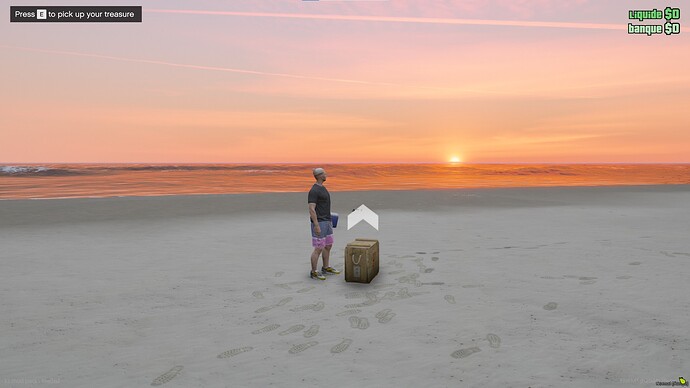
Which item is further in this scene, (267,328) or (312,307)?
(312,307)

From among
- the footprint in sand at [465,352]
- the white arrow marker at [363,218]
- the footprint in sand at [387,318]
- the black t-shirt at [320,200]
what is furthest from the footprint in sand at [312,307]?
the white arrow marker at [363,218]

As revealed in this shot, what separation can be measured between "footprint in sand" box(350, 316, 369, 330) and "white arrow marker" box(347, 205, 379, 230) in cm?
898

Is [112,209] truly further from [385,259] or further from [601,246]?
[601,246]

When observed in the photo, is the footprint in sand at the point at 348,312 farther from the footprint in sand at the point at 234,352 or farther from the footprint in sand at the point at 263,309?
the footprint in sand at the point at 234,352

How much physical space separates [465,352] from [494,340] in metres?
0.54

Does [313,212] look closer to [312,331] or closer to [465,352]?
[312,331]

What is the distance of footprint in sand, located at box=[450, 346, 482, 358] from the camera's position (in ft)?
15.8

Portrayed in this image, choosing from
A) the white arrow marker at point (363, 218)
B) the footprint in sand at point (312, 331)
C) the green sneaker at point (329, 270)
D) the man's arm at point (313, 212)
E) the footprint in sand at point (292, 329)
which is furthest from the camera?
the white arrow marker at point (363, 218)

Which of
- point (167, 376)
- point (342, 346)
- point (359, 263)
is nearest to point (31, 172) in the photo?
point (359, 263)

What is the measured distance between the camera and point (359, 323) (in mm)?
5809

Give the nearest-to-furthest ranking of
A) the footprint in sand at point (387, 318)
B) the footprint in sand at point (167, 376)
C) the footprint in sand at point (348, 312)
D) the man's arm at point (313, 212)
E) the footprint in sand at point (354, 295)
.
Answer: the footprint in sand at point (167, 376) < the footprint in sand at point (387, 318) < the footprint in sand at point (348, 312) < the footprint in sand at point (354, 295) < the man's arm at point (313, 212)

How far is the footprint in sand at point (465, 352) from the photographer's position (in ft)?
15.8

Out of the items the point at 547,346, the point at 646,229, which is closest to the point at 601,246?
the point at 646,229

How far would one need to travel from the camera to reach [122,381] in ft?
14.2
